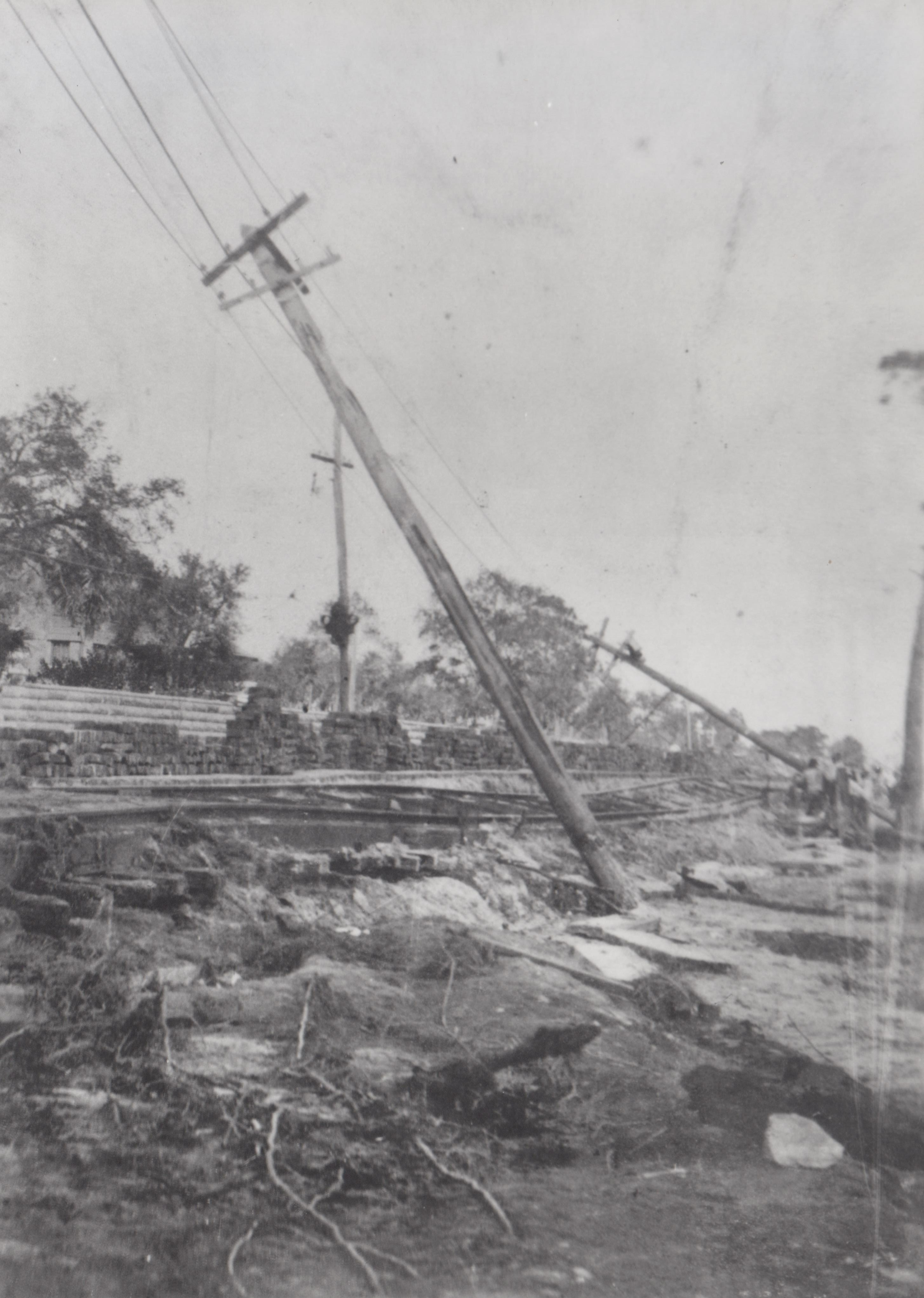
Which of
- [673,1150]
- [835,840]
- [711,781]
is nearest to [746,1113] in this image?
[673,1150]

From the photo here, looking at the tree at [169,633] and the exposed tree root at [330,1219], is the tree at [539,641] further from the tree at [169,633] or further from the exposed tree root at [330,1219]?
the exposed tree root at [330,1219]

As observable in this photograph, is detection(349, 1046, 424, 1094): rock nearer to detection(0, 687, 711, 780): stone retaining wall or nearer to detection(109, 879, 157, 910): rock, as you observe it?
detection(109, 879, 157, 910): rock

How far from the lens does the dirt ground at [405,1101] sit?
209 cm

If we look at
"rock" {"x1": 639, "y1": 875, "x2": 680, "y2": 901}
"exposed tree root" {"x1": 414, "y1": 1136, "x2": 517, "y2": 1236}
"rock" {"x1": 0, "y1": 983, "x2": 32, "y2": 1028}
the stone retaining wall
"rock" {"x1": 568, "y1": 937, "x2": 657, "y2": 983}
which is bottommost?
"rock" {"x1": 639, "y1": 875, "x2": 680, "y2": 901}

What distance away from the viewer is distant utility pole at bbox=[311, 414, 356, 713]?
17734 mm

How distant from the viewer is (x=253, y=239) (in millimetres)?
7910

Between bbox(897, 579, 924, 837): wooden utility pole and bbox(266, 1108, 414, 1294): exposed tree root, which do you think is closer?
bbox(266, 1108, 414, 1294): exposed tree root

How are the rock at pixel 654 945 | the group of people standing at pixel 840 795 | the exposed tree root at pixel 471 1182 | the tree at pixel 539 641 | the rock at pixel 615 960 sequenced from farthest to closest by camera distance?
the tree at pixel 539 641, the group of people standing at pixel 840 795, the rock at pixel 654 945, the rock at pixel 615 960, the exposed tree root at pixel 471 1182

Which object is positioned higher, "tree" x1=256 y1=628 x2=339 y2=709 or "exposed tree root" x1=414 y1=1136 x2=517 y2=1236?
"tree" x1=256 y1=628 x2=339 y2=709

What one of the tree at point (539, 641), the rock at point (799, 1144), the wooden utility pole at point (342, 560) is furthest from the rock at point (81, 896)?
the tree at point (539, 641)

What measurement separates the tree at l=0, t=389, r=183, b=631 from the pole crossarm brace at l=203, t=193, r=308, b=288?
33.6 feet

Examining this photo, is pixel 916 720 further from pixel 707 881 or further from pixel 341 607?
pixel 341 607

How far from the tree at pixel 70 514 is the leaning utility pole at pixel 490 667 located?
1175 centimetres

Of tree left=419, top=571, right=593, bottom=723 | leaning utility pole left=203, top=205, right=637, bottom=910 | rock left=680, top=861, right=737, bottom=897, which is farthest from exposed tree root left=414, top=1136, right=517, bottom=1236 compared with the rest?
tree left=419, top=571, right=593, bottom=723
